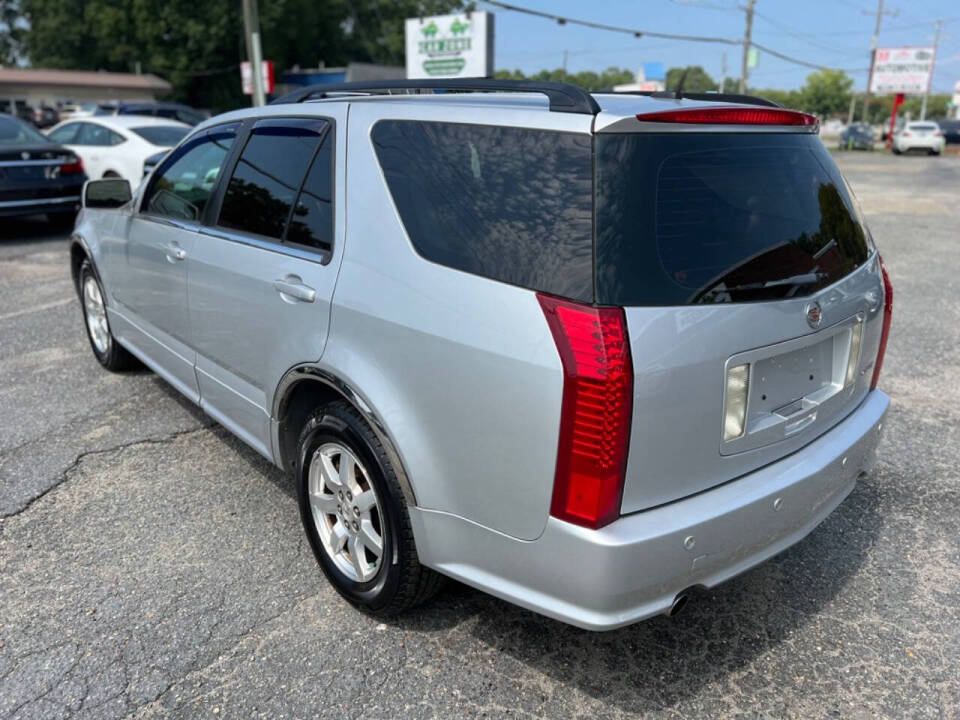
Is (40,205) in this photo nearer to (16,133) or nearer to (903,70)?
(16,133)

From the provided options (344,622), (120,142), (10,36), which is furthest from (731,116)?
(10,36)

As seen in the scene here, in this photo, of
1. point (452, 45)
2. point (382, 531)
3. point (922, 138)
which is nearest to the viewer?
point (382, 531)

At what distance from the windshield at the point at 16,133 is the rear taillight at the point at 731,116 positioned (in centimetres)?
1056

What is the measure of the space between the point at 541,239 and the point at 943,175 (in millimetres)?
27259

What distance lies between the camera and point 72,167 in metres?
10.6

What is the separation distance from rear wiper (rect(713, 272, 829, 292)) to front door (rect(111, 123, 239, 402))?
2.46m

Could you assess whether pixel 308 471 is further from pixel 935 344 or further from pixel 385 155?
pixel 935 344

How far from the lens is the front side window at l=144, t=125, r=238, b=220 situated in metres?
3.72

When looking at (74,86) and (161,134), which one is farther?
(74,86)

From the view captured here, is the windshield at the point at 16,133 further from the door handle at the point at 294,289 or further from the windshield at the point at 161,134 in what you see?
the door handle at the point at 294,289

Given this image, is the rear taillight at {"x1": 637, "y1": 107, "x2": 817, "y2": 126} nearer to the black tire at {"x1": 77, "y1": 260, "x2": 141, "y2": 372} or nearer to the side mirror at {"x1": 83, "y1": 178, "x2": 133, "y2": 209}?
the side mirror at {"x1": 83, "y1": 178, "x2": 133, "y2": 209}

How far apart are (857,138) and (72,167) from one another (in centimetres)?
4273

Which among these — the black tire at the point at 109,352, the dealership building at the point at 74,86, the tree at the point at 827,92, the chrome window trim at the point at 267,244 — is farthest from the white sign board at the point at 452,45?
the tree at the point at 827,92

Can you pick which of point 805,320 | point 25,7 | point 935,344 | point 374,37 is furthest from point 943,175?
point 25,7
